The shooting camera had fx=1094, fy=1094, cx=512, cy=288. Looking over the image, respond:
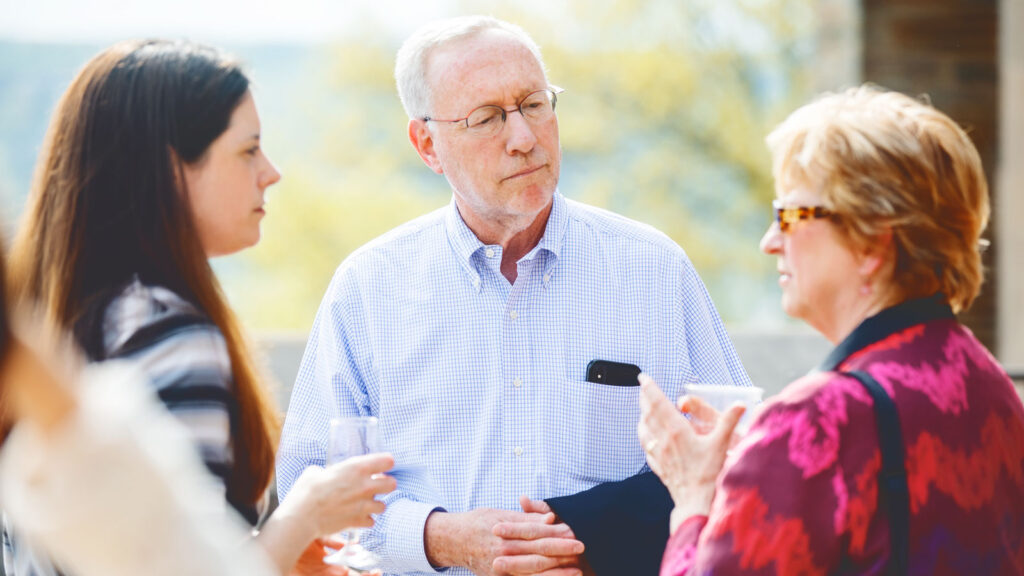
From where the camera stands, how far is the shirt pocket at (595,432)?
9.11 ft

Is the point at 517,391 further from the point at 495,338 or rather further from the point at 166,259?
the point at 166,259

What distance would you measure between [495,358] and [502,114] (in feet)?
2.25

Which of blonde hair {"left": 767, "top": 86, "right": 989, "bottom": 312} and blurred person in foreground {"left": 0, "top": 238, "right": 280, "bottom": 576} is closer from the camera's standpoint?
blurred person in foreground {"left": 0, "top": 238, "right": 280, "bottom": 576}

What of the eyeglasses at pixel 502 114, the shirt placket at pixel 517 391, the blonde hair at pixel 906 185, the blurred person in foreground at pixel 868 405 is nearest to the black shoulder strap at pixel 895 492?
the blurred person in foreground at pixel 868 405

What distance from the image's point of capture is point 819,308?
2018 mm

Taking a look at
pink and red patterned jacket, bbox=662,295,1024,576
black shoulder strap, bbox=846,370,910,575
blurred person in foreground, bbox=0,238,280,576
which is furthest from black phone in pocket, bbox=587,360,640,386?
blurred person in foreground, bbox=0,238,280,576

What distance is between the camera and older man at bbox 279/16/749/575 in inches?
108

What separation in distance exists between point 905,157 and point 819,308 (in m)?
0.31

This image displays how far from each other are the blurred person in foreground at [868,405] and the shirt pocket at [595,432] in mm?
656

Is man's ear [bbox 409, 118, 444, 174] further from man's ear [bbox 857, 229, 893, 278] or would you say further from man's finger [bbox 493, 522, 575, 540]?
man's ear [bbox 857, 229, 893, 278]

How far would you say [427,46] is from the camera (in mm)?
3109

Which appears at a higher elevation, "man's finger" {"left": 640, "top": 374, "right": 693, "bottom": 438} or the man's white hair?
the man's white hair

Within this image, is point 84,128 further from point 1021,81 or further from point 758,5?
point 758,5

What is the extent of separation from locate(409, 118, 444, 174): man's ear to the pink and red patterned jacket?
159cm
